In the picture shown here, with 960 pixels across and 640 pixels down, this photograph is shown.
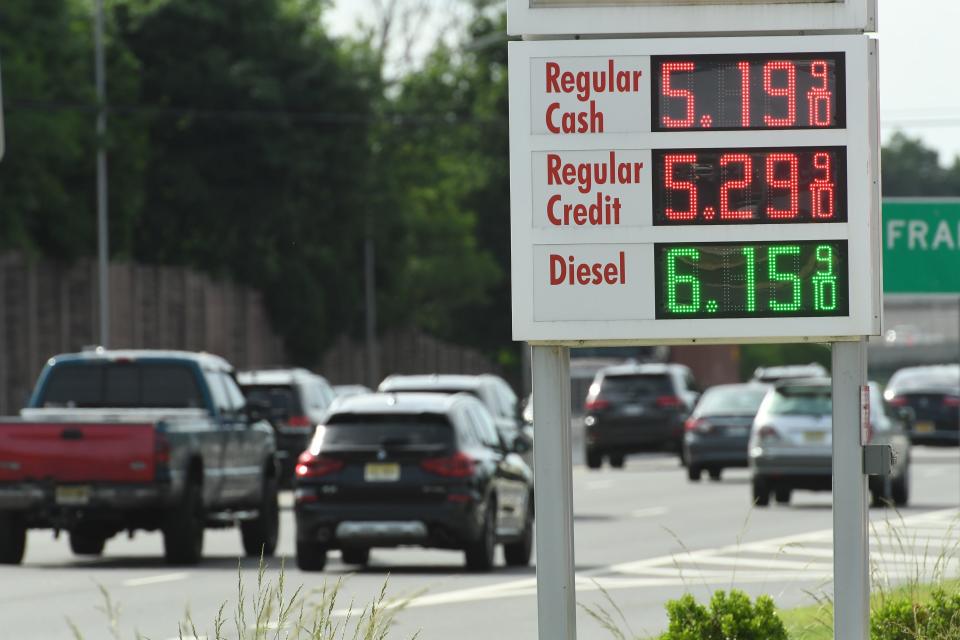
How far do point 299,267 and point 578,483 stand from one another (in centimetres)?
2346

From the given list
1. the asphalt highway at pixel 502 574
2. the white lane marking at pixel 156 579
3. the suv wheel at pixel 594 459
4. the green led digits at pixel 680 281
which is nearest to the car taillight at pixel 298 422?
the asphalt highway at pixel 502 574

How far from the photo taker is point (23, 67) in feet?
145

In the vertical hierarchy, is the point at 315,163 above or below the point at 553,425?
above

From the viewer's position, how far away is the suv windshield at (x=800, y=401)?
98.6 feet

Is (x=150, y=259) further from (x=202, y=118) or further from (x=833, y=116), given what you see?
(x=833, y=116)

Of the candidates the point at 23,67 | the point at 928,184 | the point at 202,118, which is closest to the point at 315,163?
the point at 202,118

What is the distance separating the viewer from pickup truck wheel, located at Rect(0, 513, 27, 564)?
21.1 metres

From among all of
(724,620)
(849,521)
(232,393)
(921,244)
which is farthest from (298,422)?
(849,521)

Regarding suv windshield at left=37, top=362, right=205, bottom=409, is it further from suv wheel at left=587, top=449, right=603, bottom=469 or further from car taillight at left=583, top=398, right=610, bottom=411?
suv wheel at left=587, top=449, right=603, bottom=469

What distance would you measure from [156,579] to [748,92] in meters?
10.8

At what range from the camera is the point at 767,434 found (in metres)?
29.9

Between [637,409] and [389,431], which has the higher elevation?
[389,431]

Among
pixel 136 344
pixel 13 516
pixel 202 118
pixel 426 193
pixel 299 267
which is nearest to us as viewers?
pixel 13 516

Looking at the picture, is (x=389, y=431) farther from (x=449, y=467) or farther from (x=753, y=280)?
(x=753, y=280)
